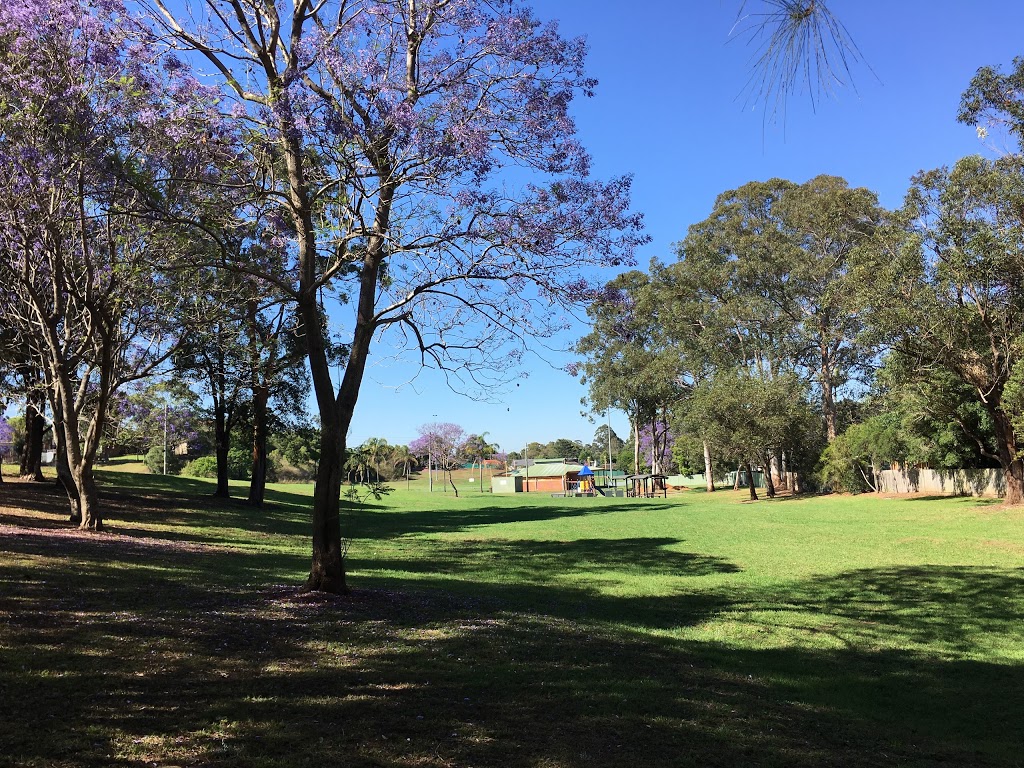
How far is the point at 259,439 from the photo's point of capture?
96.5 ft

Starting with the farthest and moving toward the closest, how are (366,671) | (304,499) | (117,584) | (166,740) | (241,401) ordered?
(304,499) < (241,401) < (117,584) < (366,671) < (166,740)

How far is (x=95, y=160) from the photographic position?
8.88 meters

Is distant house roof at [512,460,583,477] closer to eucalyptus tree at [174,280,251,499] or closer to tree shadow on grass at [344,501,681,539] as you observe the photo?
tree shadow on grass at [344,501,681,539]

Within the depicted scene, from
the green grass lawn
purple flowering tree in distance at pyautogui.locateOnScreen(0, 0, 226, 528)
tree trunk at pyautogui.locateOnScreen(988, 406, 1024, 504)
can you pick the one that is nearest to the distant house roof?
tree trunk at pyautogui.locateOnScreen(988, 406, 1024, 504)

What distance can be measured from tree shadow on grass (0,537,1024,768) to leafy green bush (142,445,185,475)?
189 ft

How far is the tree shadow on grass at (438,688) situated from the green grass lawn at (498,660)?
3cm

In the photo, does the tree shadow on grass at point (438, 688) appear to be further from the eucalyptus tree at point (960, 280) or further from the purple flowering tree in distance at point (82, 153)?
the eucalyptus tree at point (960, 280)

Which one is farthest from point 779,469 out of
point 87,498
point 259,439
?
point 87,498

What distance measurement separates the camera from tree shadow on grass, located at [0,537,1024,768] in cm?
392

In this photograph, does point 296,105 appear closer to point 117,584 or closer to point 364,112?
point 364,112

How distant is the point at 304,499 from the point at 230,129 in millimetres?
35906

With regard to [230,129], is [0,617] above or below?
below

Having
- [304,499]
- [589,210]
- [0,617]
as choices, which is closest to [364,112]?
[589,210]

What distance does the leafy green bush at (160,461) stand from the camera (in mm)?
60875
